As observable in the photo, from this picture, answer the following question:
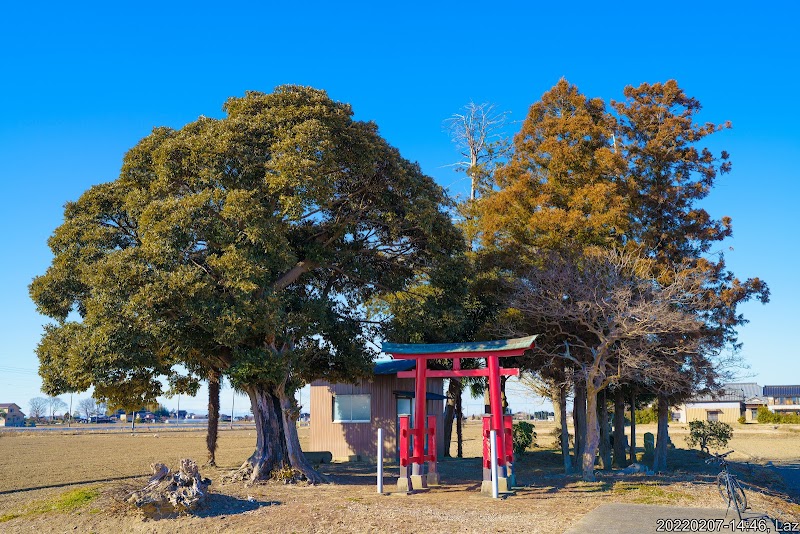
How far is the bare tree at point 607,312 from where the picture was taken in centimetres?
1716

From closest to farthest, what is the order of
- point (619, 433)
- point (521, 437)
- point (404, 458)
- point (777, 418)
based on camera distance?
1. point (404, 458)
2. point (619, 433)
3. point (521, 437)
4. point (777, 418)

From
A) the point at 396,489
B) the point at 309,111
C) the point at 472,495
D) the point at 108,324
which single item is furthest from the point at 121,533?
the point at 309,111

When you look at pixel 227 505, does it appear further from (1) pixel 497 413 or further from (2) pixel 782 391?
(2) pixel 782 391

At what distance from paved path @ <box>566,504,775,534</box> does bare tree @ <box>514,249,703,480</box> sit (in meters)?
5.13

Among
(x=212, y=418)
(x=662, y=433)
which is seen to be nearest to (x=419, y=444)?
(x=212, y=418)

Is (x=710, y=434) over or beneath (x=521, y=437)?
beneath

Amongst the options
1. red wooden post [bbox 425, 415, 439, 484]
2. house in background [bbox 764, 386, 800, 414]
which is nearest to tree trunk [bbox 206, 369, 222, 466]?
red wooden post [bbox 425, 415, 439, 484]

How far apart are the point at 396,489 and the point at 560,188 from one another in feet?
33.4

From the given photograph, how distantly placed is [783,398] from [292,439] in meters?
84.9

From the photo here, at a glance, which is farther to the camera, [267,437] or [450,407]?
[450,407]

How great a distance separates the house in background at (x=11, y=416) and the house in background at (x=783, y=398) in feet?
328

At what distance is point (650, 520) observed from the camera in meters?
11.1

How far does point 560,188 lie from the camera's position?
20.7 m

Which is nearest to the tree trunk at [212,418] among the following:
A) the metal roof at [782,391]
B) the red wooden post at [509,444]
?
Answer: the red wooden post at [509,444]
